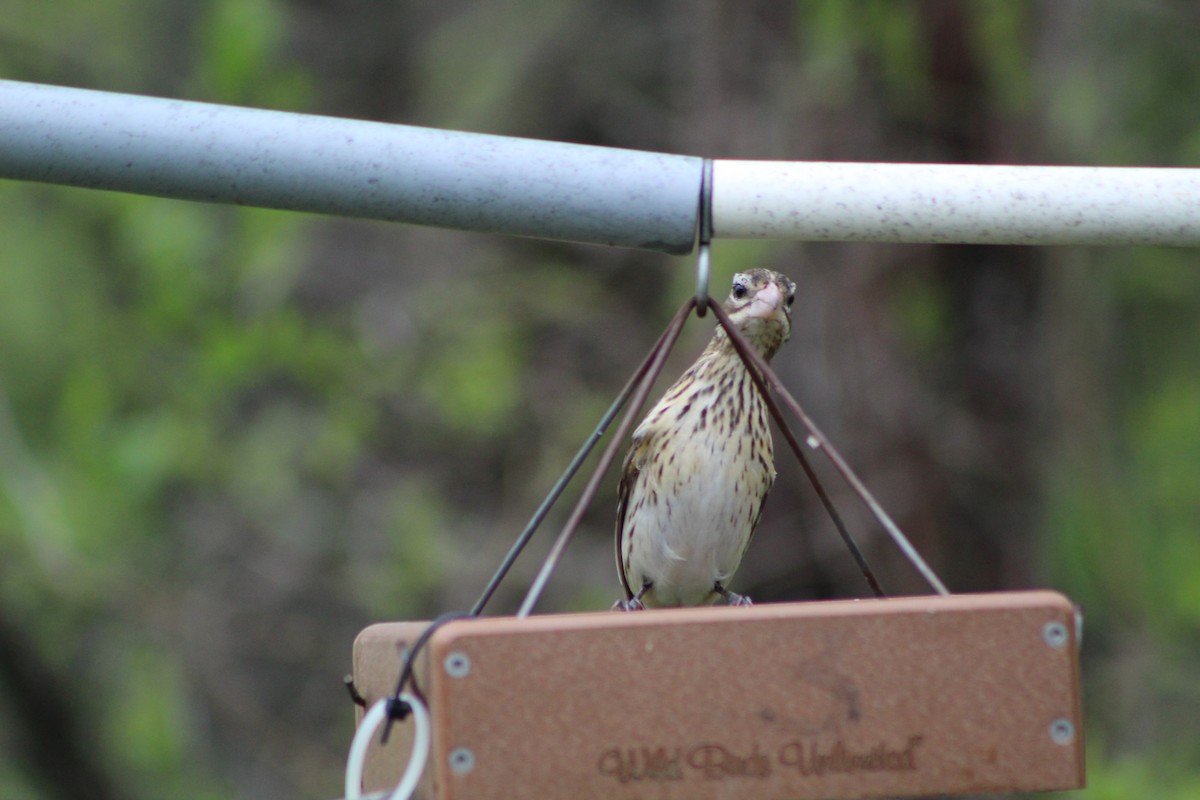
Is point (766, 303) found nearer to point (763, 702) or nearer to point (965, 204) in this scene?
point (965, 204)

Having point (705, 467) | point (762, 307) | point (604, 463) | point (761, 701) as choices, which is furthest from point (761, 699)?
point (705, 467)

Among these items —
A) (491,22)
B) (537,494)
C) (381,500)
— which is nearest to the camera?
(537,494)

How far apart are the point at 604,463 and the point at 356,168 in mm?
577

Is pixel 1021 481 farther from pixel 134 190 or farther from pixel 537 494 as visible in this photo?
pixel 134 190

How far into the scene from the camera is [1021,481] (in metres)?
5.86

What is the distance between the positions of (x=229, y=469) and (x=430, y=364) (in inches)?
37.2

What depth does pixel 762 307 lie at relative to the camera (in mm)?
3480

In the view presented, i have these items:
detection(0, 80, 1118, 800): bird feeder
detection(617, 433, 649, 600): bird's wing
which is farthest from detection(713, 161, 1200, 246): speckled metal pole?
detection(617, 433, 649, 600): bird's wing

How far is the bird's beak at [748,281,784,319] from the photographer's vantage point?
3480 mm

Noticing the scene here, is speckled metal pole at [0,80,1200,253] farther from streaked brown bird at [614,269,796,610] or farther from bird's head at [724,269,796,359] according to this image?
streaked brown bird at [614,269,796,610]

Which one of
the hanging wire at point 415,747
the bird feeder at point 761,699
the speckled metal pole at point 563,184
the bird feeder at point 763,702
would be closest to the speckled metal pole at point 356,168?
the speckled metal pole at point 563,184

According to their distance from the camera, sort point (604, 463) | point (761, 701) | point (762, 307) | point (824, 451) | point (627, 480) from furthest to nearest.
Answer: point (627, 480), point (762, 307), point (824, 451), point (604, 463), point (761, 701)

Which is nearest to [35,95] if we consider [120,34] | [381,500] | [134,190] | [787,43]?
[134,190]

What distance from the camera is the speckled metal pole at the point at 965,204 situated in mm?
2213
